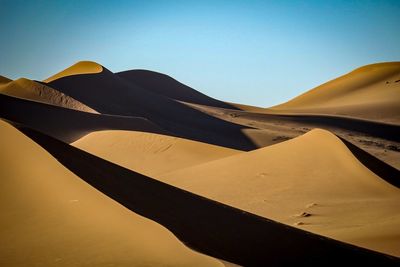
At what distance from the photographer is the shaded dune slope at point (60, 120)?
32.2 meters

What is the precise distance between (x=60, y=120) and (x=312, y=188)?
2300 cm

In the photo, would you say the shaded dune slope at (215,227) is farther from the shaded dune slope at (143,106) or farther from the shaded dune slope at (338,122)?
the shaded dune slope at (338,122)

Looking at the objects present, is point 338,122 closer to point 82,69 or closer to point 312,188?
point 82,69

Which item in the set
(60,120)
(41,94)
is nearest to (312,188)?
(60,120)

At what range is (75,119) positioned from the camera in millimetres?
33844

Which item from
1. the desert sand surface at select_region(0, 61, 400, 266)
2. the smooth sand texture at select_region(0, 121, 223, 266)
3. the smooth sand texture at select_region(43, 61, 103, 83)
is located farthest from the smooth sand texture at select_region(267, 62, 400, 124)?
the smooth sand texture at select_region(0, 121, 223, 266)

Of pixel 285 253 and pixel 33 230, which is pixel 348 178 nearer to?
pixel 285 253

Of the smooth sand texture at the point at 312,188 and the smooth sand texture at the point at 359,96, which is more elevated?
the smooth sand texture at the point at 359,96

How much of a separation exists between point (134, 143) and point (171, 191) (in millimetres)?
17513

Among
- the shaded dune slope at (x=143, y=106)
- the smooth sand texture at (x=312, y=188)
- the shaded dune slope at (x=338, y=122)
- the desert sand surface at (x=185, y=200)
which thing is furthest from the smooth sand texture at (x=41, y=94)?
the smooth sand texture at (x=312, y=188)

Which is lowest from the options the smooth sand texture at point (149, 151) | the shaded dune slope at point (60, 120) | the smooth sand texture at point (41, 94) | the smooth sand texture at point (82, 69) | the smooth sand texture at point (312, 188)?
the smooth sand texture at point (312, 188)

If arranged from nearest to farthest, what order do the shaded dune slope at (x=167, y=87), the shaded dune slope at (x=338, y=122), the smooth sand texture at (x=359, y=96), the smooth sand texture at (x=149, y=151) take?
the smooth sand texture at (x=149, y=151) < the shaded dune slope at (x=338, y=122) < the smooth sand texture at (x=359, y=96) < the shaded dune slope at (x=167, y=87)

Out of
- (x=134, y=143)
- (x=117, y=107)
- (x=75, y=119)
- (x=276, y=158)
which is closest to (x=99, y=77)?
(x=117, y=107)

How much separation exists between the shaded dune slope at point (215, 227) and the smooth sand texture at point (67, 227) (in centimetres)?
34
